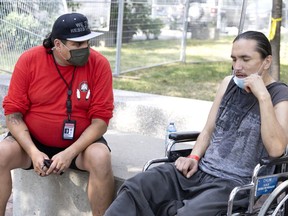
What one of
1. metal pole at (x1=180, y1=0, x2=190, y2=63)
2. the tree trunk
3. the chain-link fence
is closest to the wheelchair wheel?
the tree trunk

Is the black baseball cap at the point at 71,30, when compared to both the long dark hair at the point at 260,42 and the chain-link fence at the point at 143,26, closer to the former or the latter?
the long dark hair at the point at 260,42

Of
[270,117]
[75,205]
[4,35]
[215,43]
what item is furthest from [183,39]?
[270,117]

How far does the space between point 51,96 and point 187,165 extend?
107cm

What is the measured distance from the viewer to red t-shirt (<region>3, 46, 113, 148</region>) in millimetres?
3605

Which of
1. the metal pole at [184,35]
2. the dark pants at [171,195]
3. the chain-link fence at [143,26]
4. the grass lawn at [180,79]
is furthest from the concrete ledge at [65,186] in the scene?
the metal pole at [184,35]

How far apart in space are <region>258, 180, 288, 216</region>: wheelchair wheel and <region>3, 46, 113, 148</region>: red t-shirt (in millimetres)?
1293

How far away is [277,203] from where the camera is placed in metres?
2.91

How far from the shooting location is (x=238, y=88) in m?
3.18

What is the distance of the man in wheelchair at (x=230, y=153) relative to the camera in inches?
111

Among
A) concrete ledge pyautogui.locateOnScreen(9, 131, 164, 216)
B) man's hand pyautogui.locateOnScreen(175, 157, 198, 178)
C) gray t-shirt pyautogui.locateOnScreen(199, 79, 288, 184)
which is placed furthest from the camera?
concrete ledge pyautogui.locateOnScreen(9, 131, 164, 216)

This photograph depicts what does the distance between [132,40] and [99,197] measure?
639 cm

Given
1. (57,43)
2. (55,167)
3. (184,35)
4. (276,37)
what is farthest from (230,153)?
(184,35)

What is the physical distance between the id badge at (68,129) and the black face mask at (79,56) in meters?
0.39

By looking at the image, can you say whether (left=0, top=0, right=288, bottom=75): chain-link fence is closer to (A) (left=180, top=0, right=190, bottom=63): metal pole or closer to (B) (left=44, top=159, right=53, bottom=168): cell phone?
(A) (left=180, top=0, right=190, bottom=63): metal pole
